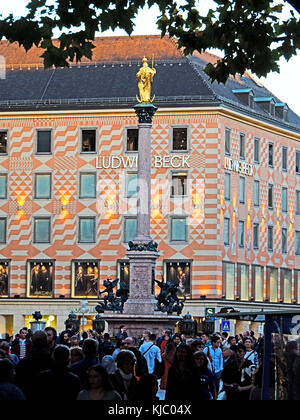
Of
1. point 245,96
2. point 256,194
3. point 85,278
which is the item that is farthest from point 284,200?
point 85,278

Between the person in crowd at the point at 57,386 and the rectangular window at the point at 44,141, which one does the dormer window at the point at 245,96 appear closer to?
the rectangular window at the point at 44,141

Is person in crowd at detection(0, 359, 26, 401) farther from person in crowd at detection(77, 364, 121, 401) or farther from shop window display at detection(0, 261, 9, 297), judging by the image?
shop window display at detection(0, 261, 9, 297)

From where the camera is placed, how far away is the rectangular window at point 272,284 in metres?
87.2

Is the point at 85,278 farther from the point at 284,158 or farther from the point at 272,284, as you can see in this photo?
the point at 284,158

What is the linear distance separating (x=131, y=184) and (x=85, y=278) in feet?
19.5

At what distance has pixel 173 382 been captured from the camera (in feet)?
59.4

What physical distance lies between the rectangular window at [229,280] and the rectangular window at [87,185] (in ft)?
28.5

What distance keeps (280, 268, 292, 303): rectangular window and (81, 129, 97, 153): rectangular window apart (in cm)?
1422

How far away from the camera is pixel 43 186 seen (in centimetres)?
8406

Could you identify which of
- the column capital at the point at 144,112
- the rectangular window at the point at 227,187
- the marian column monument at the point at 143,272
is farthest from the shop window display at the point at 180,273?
the column capital at the point at 144,112

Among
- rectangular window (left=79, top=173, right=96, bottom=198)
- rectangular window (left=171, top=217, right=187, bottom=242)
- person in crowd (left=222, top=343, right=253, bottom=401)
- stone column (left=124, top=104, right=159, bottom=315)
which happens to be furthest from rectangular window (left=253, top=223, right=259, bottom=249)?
person in crowd (left=222, top=343, right=253, bottom=401)

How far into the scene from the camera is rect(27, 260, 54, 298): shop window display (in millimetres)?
82750

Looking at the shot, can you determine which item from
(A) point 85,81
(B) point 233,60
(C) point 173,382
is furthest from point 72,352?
(A) point 85,81
